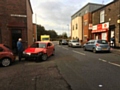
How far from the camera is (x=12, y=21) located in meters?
15.4

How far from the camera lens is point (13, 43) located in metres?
15.7

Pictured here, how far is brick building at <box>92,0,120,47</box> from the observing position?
2239 centimetres

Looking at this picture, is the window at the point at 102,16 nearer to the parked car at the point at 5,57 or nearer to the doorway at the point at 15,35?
the doorway at the point at 15,35

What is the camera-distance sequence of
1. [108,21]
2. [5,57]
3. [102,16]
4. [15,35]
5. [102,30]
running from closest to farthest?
1. [5,57]
2. [15,35]
3. [108,21]
4. [102,30]
5. [102,16]

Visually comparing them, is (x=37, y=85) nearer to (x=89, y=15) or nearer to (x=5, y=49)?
(x=5, y=49)

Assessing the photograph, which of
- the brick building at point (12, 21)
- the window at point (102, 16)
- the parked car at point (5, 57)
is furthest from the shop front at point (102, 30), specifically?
the parked car at point (5, 57)

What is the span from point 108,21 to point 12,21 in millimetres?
16727

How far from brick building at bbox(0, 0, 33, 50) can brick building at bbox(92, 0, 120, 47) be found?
1414cm

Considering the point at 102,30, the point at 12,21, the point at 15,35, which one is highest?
the point at 12,21

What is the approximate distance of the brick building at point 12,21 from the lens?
15.1 m

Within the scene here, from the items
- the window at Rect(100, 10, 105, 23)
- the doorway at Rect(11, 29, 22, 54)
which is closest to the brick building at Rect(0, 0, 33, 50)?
the doorway at Rect(11, 29, 22, 54)

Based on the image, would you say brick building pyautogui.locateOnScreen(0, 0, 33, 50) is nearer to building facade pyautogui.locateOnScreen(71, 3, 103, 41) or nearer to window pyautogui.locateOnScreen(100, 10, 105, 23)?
window pyautogui.locateOnScreen(100, 10, 105, 23)

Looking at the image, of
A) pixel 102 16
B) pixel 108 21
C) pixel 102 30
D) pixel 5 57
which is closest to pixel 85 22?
pixel 102 16

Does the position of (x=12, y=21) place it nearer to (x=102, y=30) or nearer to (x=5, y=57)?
(x=5, y=57)
